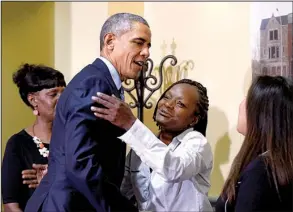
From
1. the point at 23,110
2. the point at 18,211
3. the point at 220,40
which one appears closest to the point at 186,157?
the point at 18,211

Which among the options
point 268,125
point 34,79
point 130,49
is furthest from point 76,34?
point 268,125

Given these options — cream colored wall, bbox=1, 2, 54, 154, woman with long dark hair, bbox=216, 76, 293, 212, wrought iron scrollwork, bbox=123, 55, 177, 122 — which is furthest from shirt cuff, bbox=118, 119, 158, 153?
cream colored wall, bbox=1, 2, 54, 154

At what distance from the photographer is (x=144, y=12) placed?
9.02 ft

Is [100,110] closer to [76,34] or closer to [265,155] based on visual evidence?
[265,155]

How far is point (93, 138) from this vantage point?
123 cm

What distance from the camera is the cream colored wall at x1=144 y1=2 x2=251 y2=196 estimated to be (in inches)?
90.0

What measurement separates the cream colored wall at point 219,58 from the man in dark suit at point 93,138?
1.00 m

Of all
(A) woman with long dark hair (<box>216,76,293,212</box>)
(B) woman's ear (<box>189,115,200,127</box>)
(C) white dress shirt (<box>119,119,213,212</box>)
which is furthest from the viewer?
(B) woman's ear (<box>189,115,200,127</box>)

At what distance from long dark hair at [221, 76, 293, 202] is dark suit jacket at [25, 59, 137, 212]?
33 centimetres

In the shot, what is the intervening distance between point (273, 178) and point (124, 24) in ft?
1.96

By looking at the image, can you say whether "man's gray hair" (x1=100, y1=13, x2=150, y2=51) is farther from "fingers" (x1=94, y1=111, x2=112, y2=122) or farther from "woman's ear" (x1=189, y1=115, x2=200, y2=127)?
"woman's ear" (x1=189, y1=115, x2=200, y2=127)

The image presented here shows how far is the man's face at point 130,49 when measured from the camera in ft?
4.50

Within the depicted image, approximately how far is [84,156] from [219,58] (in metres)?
1.32

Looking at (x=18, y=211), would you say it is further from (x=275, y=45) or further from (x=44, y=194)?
(x=275, y=45)
